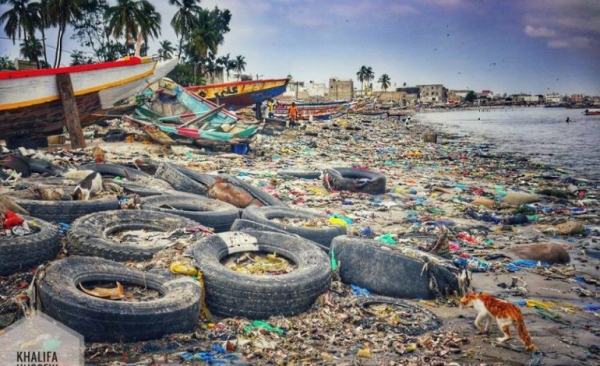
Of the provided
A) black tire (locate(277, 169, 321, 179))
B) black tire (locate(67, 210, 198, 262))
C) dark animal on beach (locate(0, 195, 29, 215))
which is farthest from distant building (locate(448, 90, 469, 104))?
dark animal on beach (locate(0, 195, 29, 215))

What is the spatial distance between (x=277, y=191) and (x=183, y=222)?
3844 millimetres

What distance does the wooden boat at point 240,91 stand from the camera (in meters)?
21.8

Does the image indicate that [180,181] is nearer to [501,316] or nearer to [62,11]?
[501,316]

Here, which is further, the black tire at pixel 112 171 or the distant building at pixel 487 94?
the distant building at pixel 487 94

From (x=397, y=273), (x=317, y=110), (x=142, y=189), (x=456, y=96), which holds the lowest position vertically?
A: (x=397, y=273)

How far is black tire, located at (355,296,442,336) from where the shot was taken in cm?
324

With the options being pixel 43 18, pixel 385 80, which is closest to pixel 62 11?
pixel 43 18

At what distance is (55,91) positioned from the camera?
10.4 metres

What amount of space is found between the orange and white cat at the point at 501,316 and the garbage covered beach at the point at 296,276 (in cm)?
8

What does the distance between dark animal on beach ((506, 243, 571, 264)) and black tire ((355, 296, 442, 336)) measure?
243 cm

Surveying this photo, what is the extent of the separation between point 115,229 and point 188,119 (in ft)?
35.9

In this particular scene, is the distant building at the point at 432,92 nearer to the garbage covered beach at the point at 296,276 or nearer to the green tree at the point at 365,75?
the green tree at the point at 365,75

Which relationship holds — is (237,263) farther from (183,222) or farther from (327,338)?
(327,338)

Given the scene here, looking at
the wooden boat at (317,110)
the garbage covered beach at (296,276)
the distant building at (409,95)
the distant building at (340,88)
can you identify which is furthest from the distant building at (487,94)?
the garbage covered beach at (296,276)
